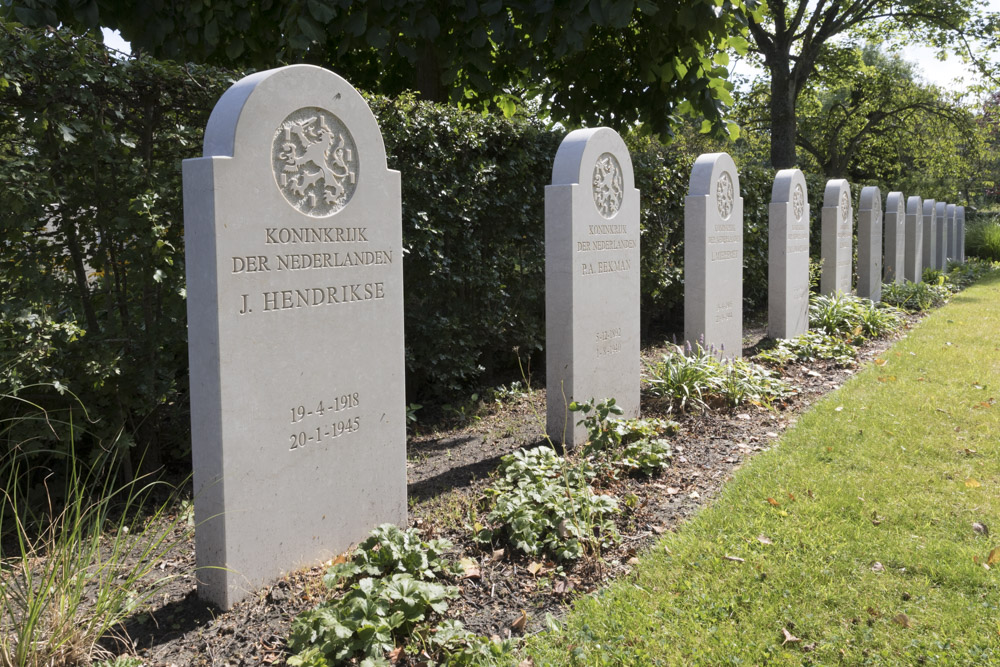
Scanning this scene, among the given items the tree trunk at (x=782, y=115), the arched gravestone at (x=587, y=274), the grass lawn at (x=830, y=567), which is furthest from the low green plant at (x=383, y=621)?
the tree trunk at (x=782, y=115)

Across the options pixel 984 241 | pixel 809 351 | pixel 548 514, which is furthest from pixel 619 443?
pixel 984 241

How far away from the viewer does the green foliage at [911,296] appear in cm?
1297

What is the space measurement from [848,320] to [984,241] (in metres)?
20.9

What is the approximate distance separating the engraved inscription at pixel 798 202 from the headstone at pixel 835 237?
166cm

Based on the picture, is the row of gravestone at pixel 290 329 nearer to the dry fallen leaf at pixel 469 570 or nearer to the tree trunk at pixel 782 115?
the dry fallen leaf at pixel 469 570

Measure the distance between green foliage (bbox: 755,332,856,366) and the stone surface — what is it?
34.1ft

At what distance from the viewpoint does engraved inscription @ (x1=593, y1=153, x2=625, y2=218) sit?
5691 millimetres

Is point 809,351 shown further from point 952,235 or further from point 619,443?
point 952,235

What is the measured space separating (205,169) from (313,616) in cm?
180

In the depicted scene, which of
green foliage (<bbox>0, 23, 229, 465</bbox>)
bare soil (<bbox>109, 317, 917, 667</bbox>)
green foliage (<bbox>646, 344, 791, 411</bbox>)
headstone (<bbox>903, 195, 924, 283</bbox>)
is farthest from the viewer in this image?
headstone (<bbox>903, 195, 924, 283</bbox>)

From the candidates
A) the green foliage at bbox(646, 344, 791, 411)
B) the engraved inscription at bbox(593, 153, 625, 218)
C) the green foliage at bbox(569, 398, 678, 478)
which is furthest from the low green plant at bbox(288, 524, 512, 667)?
the green foliage at bbox(646, 344, 791, 411)

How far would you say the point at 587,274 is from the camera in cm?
553

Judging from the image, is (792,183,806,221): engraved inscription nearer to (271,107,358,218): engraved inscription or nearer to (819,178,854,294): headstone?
(819,178,854,294): headstone

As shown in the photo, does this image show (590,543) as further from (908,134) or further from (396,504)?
(908,134)
